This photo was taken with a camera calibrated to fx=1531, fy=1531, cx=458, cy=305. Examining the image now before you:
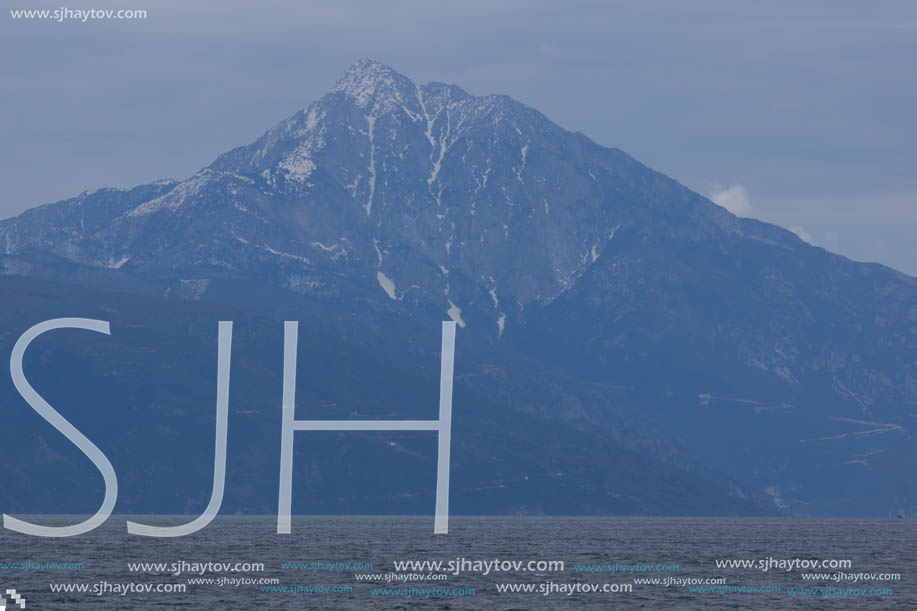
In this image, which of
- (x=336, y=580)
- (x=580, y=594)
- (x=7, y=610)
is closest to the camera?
(x=7, y=610)

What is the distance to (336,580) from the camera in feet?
A: 587

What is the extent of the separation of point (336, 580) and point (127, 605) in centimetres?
3546

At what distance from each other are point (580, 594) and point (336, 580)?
30.8 metres

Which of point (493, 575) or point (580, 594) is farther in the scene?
point (493, 575)

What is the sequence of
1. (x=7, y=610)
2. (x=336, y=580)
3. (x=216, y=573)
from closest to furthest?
(x=7, y=610), (x=336, y=580), (x=216, y=573)

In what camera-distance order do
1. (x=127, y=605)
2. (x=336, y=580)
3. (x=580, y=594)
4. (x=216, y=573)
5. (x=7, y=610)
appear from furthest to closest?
(x=216, y=573) < (x=336, y=580) < (x=580, y=594) < (x=127, y=605) < (x=7, y=610)

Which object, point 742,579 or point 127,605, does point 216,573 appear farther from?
point 742,579

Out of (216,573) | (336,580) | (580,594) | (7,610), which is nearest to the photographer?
(7,610)

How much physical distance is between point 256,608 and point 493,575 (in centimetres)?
4827

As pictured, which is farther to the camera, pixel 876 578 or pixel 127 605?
pixel 876 578

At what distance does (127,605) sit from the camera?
14838 centimetres

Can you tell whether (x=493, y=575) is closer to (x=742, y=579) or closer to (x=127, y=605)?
(x=742, y=579)

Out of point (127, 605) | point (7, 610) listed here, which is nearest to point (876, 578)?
point (127, 605)

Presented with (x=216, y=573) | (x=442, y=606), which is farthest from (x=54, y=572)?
(x=442, y=606)
